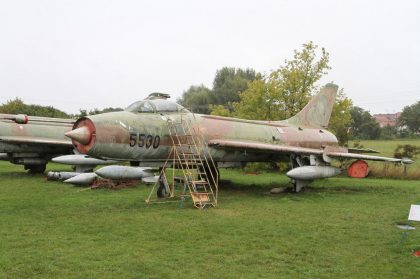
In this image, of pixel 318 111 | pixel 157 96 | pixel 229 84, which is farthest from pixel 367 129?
pixel 157 96

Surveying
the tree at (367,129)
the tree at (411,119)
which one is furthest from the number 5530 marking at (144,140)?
the tree at (411,119)

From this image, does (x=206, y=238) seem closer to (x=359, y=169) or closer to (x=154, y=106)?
(x=154, y=106)

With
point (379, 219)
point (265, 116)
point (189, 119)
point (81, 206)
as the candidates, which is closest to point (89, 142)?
point (81, 206)

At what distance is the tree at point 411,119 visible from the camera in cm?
8994

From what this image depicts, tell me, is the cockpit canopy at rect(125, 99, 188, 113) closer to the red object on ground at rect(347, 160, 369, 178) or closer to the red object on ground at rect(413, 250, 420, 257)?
the red object on ground at rect(347, 160, 369, 178)

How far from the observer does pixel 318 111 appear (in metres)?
19.1

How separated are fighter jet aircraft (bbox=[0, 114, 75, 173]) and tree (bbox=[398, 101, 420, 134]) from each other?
270 ft

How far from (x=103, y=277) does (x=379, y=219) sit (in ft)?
21.8

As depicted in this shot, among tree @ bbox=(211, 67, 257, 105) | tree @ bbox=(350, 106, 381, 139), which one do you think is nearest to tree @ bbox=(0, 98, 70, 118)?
tree @ bbox=(211, 67, 257, 105)

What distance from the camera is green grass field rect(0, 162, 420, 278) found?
5.90 metres

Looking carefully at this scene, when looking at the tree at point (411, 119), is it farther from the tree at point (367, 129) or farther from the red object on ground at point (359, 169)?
the red object on ground at point (359, 169)

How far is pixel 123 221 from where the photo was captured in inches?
359

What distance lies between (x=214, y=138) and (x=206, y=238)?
6741mm

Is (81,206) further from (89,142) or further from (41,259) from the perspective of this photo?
(41,259)
